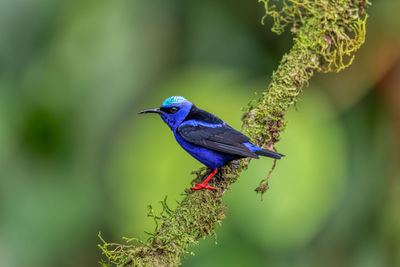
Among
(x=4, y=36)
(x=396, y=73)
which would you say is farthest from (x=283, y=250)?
(x=4, y=36)

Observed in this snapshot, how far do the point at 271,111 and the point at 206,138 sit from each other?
535mm

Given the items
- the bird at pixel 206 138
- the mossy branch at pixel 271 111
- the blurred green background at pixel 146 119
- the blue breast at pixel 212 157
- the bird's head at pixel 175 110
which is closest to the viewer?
the mossy branch at pixel 271 111

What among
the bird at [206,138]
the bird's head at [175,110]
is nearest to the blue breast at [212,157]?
the bird at [206,138]

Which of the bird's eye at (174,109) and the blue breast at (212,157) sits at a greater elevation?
the bird's eye at (174,109)

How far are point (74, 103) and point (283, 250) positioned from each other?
2.55m

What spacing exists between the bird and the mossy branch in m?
0.09

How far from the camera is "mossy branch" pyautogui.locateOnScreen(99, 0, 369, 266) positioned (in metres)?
2.97

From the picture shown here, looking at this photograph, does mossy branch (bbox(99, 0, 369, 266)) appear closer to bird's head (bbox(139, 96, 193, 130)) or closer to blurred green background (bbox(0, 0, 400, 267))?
bird's head (bbox(139, 96, 193, 130))

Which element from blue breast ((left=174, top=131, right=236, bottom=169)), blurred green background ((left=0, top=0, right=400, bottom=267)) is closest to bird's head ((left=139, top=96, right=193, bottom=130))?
blue breast ((left=174, top=131, right=236, bottom=169))

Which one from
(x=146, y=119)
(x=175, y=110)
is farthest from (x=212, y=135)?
(x=146, y=119)

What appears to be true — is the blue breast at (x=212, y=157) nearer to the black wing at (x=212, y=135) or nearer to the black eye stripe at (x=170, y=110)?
the black wing at (x=212, y=135)

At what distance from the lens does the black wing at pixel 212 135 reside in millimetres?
3611

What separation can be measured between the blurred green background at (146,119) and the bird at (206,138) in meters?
0.83

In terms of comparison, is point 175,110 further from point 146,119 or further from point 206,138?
point 146,119
